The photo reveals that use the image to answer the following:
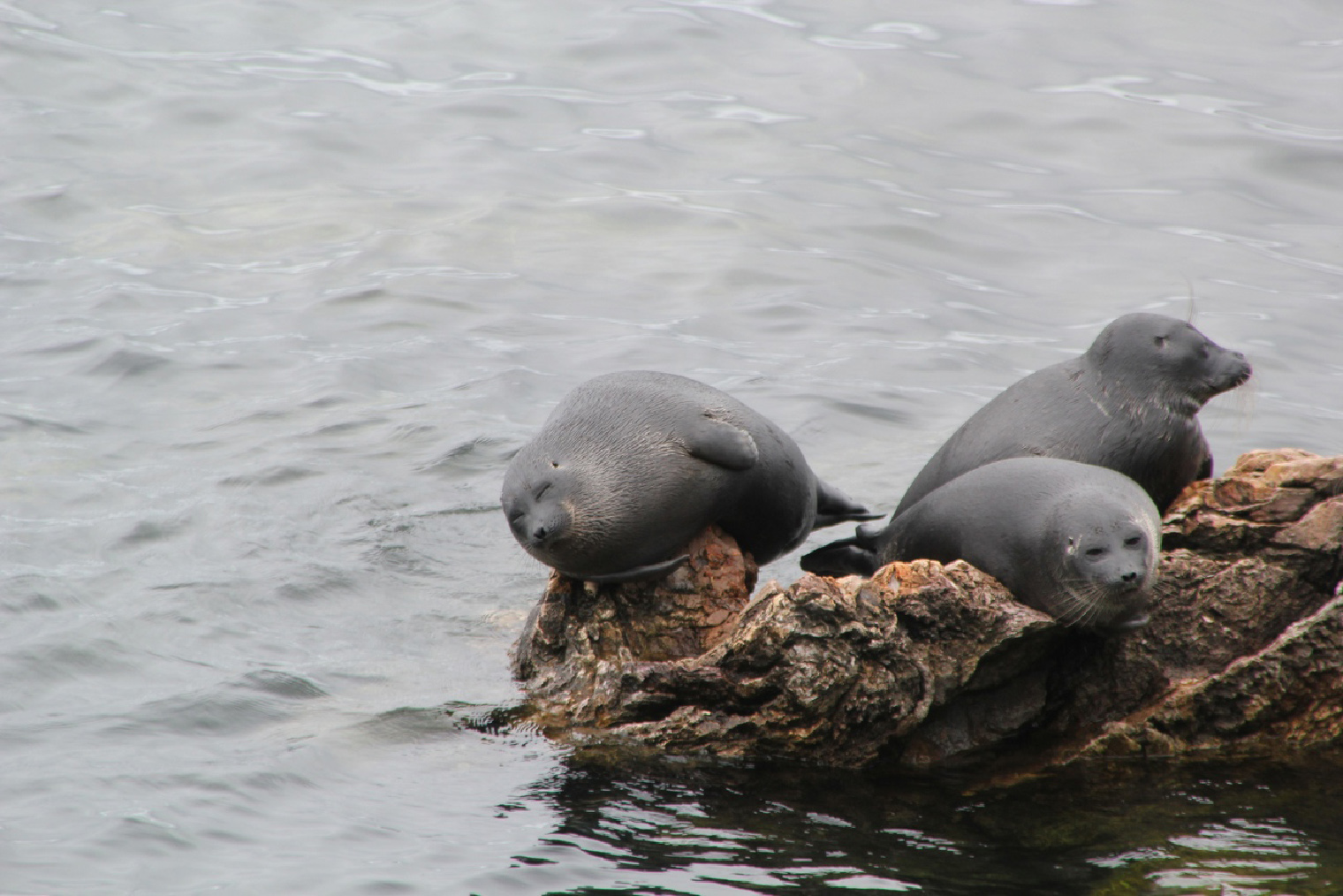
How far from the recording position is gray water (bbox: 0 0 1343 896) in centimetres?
559

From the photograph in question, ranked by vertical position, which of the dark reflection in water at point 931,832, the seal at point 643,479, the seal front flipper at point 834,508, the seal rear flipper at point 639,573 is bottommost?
the dark reflection in water at point 931,832

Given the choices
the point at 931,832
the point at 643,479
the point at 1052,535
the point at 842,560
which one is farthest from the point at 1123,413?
the point at 931,832

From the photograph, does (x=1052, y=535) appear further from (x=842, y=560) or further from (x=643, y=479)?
(x=643, y=479)

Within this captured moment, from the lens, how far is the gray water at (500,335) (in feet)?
18.4

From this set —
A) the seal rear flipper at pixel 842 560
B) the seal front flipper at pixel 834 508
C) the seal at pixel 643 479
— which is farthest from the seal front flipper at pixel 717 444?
the seal front flipper at pixel 834 508

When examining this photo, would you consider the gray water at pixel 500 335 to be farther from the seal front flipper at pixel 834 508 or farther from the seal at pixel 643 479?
the seal at pixel 643 479

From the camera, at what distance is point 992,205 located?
15336 mm

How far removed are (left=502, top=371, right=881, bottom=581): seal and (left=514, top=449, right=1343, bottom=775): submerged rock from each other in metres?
0.39

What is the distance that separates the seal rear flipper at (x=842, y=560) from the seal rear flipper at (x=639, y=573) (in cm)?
90

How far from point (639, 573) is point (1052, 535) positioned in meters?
1.64

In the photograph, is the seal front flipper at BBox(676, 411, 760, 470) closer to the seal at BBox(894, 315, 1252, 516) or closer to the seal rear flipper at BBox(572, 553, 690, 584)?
the seal rear flipper at BBox(572, 553, 690, 584)

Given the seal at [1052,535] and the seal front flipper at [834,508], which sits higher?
the seal at [1052,535]

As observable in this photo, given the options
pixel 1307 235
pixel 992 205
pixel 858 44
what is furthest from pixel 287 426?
pixel 858 44

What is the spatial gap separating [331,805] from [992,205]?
11.0 metres
